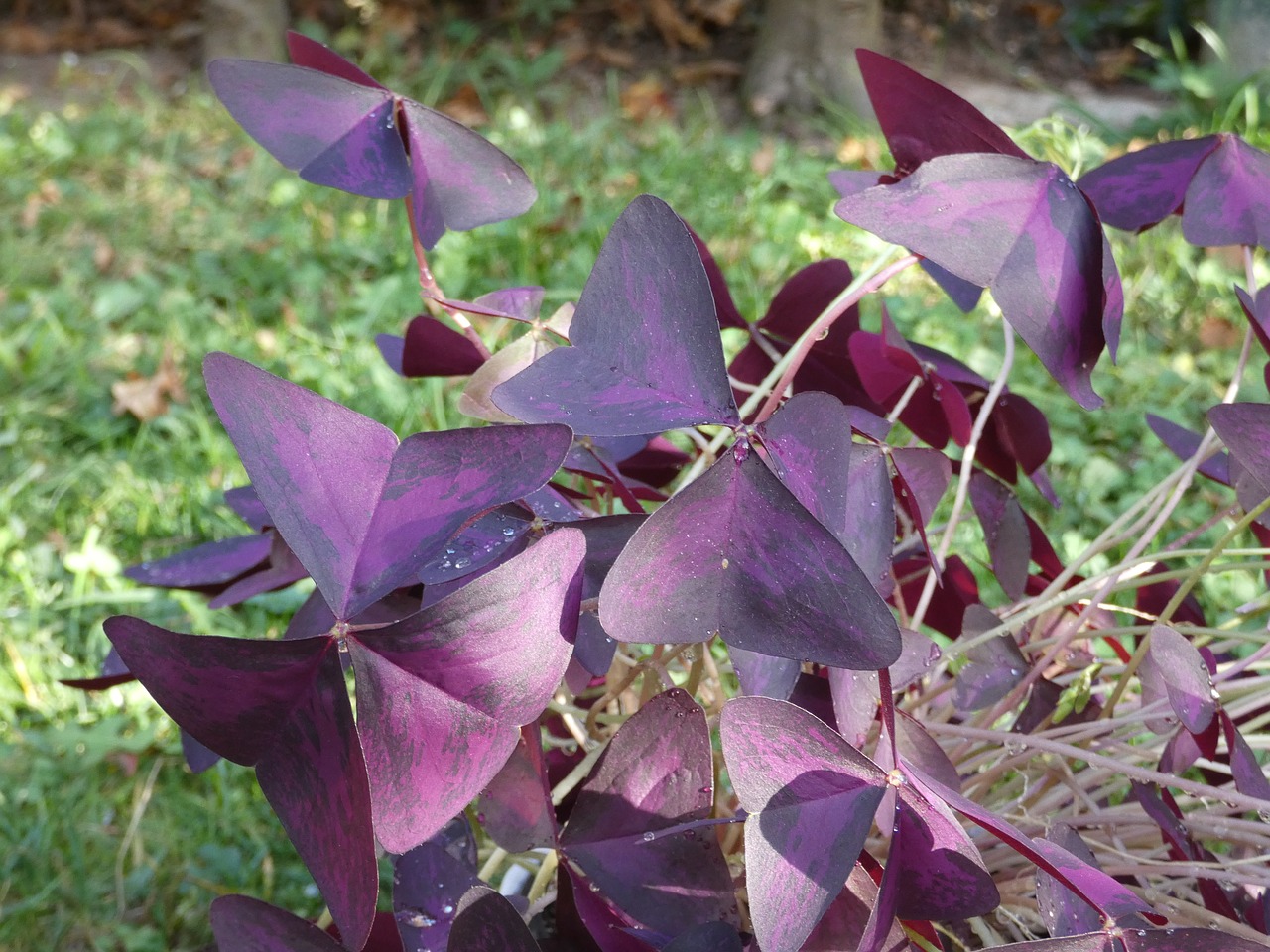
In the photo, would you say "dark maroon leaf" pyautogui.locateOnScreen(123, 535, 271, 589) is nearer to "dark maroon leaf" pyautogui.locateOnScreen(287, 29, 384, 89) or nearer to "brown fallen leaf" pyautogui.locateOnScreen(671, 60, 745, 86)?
"dark maroon leaf" pyautogui.locateOnScreen(287, 29, 384, 89)

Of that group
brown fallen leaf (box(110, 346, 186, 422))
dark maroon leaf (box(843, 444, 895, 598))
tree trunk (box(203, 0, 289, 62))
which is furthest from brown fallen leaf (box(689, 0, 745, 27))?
dark maroon leaf (box(843, 444, 895, 598))

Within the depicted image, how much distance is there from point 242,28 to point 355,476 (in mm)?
3631

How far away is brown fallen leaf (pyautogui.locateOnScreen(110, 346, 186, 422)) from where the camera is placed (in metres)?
2.22

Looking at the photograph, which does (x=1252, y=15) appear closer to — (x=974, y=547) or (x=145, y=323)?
(x=974, y=547)

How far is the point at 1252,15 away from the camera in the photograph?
3631 mm

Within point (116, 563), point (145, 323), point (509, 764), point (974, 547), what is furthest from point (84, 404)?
point (509, 764)

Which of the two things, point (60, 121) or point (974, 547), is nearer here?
point (974, 547)

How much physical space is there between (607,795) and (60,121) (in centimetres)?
337

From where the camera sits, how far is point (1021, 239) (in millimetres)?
591

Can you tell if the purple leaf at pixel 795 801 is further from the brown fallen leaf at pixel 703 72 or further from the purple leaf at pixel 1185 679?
the brown fallen leaf at pixel 703 72

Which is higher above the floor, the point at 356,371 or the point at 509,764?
the point at 509,764

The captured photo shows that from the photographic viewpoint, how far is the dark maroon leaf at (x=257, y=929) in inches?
22.6

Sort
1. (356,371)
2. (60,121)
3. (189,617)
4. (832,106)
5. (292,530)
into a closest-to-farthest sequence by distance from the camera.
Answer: (292,530)
(189,617)
(356,371)
(60,121)
(832,106)

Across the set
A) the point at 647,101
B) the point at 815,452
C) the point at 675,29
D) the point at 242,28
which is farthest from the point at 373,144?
the point at 675,29
